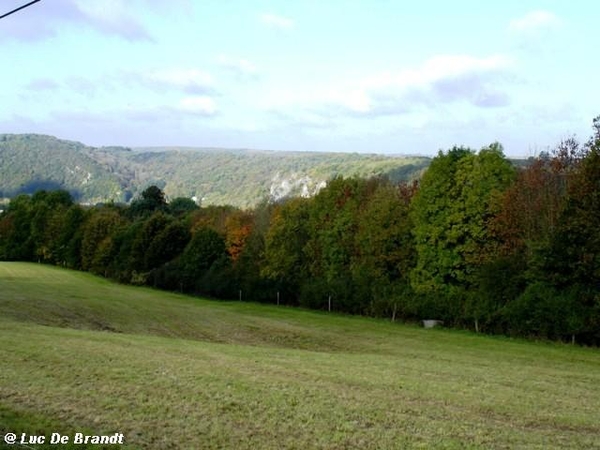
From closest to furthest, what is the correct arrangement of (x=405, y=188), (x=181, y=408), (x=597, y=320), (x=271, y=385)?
(x=181, y=408)
(x=271, y=385)
(x=597, y=320)
(x=405, y=188)

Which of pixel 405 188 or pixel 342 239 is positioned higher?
pixel 405 188

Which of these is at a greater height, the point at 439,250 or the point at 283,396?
the point at 439,250

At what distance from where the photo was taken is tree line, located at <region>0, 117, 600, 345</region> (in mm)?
39219

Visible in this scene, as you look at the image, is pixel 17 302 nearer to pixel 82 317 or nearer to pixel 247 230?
pixel 82 317

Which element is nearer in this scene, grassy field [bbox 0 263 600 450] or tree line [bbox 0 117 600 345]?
grassy field [bbox 0 263 600 450]

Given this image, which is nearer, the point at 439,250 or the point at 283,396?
the point at 283,396

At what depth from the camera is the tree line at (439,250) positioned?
39.2m

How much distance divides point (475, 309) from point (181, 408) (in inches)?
1406

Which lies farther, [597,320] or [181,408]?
[597,320]

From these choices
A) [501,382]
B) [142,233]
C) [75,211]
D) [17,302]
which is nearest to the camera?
[501,382]

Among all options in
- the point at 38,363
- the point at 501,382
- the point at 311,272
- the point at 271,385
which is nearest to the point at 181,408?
the point at 271,385

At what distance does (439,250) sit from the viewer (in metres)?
49.4

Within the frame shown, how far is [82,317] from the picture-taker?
38.0 metres

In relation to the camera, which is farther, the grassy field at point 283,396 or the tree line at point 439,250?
the tree line at point 439,250
